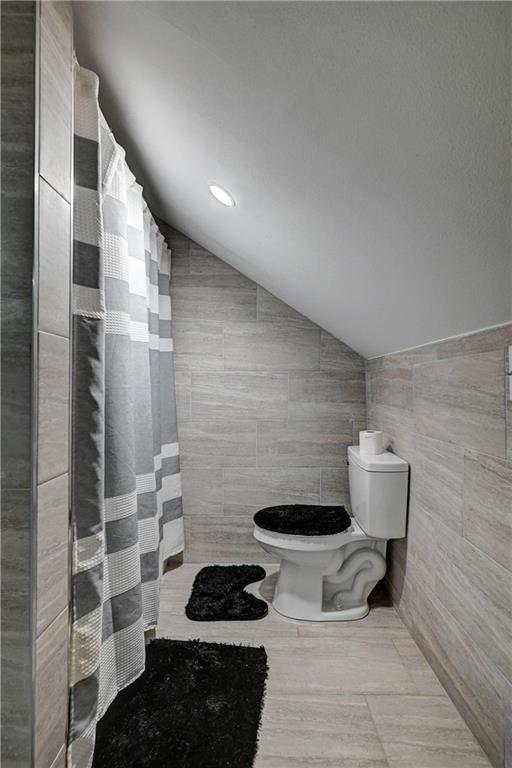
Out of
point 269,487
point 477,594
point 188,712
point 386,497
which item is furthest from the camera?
point 269,487

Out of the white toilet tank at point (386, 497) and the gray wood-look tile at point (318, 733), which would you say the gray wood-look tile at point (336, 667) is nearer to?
the gray wood-look tile at point (318, 733)

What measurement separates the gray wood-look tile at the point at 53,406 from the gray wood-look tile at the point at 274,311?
1.83 m

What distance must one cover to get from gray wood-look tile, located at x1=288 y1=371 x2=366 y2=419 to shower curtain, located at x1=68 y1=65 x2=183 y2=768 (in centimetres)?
118

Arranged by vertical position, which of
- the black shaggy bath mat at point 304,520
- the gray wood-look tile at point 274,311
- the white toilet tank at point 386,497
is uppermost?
the gray wood-look tile at point 274,311

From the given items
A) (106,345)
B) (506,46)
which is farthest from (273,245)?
(506,46)

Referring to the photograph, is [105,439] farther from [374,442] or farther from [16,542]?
[374,442]

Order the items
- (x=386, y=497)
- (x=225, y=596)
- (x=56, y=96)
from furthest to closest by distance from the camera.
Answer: (x=225, y=596) < (x=386, y=497) < (x=56, y=96)

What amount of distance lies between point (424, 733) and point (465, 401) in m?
1.05

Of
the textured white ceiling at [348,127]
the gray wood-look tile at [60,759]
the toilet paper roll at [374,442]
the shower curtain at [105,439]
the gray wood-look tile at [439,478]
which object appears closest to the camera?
the textured white ceiling at [348,127]

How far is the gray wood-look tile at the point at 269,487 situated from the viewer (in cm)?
280

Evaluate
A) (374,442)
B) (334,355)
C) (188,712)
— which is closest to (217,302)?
(334,355)

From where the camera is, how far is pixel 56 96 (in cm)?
103

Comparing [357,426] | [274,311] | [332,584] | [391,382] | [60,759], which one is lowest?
[332,584]

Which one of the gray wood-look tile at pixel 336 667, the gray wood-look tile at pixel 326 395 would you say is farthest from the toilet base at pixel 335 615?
the gray wood-look tile at pixel 326 395
